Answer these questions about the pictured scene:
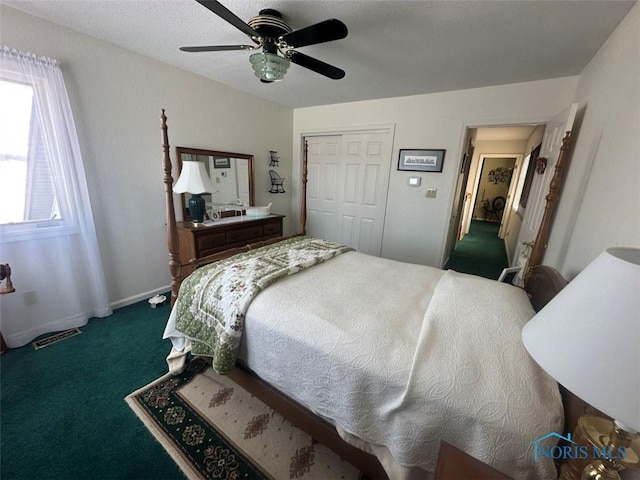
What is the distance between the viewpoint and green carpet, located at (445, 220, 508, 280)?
3834 mm

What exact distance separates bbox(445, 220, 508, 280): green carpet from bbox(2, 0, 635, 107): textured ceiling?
8.28ft

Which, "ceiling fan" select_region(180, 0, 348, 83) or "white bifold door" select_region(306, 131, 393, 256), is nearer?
"ceiling fan" select_region(180, 0, 348, 83)

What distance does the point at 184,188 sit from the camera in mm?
2354

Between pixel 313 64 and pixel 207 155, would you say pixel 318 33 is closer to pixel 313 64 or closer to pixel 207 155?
pixel 313 64

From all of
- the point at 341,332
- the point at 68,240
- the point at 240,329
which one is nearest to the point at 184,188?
the point at 68,240

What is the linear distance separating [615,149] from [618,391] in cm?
150

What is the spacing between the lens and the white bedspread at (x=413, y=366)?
2.44 feet

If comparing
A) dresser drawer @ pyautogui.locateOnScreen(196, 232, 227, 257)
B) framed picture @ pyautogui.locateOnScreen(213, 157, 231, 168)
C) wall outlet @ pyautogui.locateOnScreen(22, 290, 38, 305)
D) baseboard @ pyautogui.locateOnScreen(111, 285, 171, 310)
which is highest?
framed picture @ pyautogui.locateOnScreen(213, 157, 231, 168)

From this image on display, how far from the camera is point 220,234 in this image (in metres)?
2.59

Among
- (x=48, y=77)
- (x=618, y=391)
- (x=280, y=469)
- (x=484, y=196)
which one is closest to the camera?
(x=618, y=391)

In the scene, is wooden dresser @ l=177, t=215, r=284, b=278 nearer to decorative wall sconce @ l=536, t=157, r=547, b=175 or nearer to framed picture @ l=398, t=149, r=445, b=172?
framed picture @ l=398, t=149, r=445, b=172

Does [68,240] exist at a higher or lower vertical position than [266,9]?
lower

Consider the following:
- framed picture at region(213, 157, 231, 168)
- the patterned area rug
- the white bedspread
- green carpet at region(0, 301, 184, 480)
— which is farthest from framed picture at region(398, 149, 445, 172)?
green carpet at region(0, 301, 184, 480)

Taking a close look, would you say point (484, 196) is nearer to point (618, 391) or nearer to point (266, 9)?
point (266, 9)
